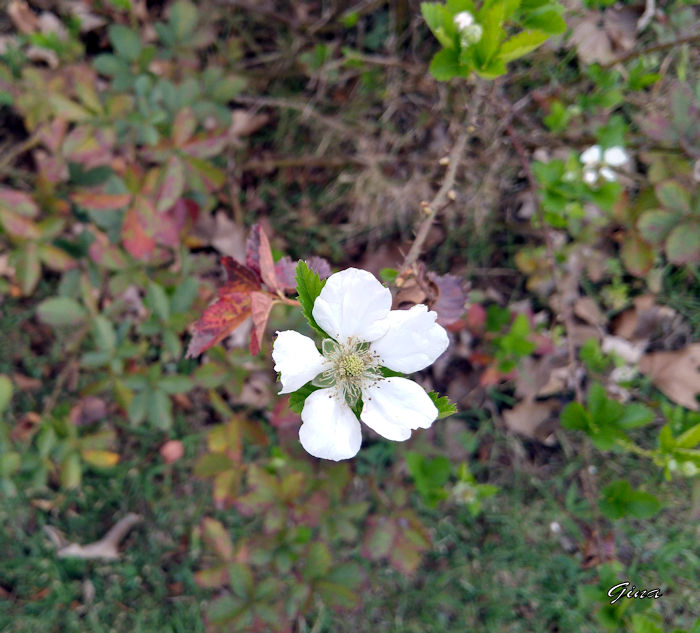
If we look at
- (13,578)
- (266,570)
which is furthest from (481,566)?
(13,578)

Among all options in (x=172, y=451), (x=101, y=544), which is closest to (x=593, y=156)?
(x=172, y=451)

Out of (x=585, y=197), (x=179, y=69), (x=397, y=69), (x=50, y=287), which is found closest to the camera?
(x=585, y=197)

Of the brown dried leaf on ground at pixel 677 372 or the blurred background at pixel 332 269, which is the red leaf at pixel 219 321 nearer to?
the blurred background at pixel 332 269

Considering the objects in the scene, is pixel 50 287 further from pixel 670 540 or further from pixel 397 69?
pixel 670 540

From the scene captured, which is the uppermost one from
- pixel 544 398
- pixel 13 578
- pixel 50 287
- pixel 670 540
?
pixel 50 287

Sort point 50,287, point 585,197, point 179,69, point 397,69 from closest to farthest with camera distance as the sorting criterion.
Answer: point 585,197
point 179,69
point 397,69
point 50,287

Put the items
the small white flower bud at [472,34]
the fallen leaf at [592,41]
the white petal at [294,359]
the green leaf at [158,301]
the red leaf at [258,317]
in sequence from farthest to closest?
the fallen leaf at [592,41] < the green leaf at [158,301] < the small white flower bud at [472,34] < the red leaf at [258,317] < the white petal at [294,359]

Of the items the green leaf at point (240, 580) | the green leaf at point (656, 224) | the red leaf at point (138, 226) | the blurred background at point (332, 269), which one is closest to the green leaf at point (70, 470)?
the blurred background at point (332, 269)
